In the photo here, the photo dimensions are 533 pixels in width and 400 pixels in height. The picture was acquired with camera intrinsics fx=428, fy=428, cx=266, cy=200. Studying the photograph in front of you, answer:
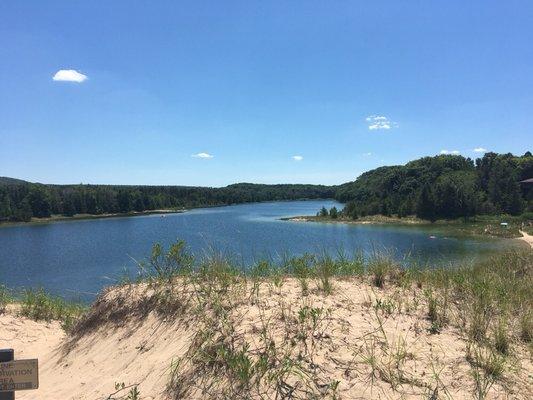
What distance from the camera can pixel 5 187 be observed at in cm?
13250

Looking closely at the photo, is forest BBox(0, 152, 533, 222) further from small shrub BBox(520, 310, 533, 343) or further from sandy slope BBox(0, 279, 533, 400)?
sandy slope BBox(0, 279, 533, 400)

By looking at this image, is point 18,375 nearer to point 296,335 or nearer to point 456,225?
point 296,335

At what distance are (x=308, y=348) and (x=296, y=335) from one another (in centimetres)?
22

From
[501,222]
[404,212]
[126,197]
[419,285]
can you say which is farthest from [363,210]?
[419,285]

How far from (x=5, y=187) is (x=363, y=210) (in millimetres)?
108410

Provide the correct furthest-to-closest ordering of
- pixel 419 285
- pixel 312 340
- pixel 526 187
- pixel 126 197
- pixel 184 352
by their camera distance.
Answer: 1. pixel 126 197
2. pixel 526 187
3. pixel 419 285
4. pixel 184 352
5. pixel 312 340

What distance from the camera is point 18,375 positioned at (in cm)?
385

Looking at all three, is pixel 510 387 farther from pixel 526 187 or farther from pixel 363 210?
pixel 526 187

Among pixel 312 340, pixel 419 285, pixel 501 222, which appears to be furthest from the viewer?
pixel 501 222

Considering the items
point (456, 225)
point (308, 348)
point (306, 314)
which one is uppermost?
point (306, 314)

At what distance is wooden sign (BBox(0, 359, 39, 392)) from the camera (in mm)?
3832

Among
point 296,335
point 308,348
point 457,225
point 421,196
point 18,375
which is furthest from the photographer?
point 421,196

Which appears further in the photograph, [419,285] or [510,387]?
[419,285]

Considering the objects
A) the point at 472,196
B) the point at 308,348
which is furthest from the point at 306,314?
the point at 472,196
